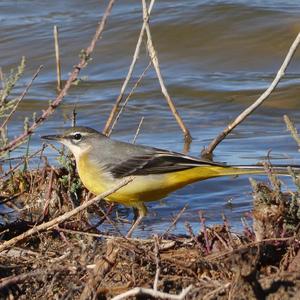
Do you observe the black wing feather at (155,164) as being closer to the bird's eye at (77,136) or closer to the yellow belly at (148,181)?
the yellow belly at (148,181)

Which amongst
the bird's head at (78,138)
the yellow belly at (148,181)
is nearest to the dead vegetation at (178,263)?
the yellow belly at (148,181)

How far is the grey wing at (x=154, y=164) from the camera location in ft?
29.2

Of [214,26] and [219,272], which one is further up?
[219,272]

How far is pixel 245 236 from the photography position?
24.3 feet

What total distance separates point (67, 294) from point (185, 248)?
1.22m

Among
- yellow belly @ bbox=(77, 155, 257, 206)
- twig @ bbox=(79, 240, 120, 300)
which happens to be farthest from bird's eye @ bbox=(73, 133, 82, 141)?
twig @ bbox=(79, 240, 120, 300)

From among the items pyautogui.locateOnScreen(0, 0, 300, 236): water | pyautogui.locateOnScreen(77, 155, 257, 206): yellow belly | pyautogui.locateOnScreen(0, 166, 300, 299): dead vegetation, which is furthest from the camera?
pyautogui.locateOnScreen(0, 0, 300, 236): water

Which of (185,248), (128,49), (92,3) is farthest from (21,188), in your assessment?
(92,3)

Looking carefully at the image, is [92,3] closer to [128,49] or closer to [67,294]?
[128,49]

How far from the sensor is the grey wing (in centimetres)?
890

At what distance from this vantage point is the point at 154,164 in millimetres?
9016

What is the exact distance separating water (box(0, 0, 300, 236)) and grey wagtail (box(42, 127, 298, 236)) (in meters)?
0.73

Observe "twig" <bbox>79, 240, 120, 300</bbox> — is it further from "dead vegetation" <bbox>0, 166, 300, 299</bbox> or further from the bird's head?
the bird's head

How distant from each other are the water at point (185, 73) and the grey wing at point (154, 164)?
0.74 meters
